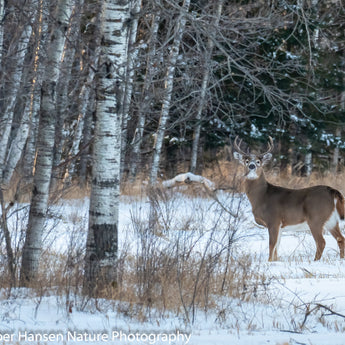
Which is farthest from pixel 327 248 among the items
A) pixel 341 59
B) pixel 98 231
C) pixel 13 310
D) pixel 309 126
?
pixel 341 59

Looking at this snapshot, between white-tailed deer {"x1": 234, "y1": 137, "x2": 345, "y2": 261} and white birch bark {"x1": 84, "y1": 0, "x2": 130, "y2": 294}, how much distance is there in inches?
180

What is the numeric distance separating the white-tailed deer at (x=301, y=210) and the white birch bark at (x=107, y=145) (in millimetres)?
4573

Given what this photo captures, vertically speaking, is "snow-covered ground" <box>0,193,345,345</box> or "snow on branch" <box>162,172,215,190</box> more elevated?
"snow on branch" <box>162,172,215,190</box>

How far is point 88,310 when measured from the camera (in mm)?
5719

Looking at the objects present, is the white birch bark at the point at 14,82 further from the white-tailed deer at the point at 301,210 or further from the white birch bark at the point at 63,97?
the white-tailed deer at the point at 301,210

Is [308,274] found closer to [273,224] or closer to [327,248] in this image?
[273,224]

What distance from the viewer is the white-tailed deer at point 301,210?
10.5 metres

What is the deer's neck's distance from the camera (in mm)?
11461

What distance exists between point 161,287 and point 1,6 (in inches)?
141

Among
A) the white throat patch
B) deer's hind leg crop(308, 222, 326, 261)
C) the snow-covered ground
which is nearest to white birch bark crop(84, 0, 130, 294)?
the snow-covered ground

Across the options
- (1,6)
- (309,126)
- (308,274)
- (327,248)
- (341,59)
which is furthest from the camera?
(341,59)

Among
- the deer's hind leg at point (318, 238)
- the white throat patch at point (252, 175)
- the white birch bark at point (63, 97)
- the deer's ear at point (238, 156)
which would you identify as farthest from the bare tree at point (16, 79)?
the deer's hind leg at point (318, 238)

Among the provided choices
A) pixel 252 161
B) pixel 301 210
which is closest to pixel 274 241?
pixel 301 210

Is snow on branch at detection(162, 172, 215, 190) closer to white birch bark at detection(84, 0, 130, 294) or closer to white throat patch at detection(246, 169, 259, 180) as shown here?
white throat patch at detection(246, 169, 259, 180)
